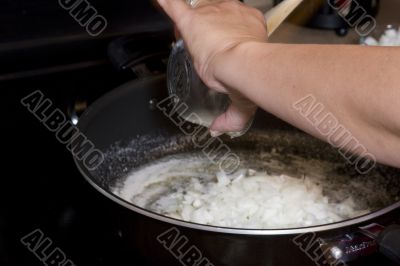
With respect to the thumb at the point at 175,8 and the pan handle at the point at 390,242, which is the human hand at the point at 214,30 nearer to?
the thumb at the point at 175,8

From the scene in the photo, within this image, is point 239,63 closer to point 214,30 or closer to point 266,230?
point 214,30

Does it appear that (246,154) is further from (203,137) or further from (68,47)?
(68,47)

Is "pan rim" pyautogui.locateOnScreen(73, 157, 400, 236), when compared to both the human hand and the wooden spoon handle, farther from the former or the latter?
the wooden spoon handle

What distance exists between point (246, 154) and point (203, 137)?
0.27 feet

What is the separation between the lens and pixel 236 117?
1.79 ft

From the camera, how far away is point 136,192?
2.65 feet

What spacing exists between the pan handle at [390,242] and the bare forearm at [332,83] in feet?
0.34

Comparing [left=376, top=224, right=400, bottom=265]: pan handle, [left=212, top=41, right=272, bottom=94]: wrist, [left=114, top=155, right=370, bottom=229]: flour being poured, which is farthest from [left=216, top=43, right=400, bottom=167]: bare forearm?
[left=114, top=155, right=370, bottom=229]: flour being poured

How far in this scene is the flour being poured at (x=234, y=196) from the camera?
723 mm

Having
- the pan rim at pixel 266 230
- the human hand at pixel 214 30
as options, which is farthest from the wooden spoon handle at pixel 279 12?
the pan rim at pixel 266 230

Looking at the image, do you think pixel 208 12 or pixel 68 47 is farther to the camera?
pixel 68 47

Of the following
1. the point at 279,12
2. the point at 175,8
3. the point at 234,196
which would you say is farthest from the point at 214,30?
the point at 234,196

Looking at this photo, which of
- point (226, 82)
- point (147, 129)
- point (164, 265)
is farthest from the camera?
point (147, 129)

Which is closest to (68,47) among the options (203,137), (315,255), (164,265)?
(203,137)
